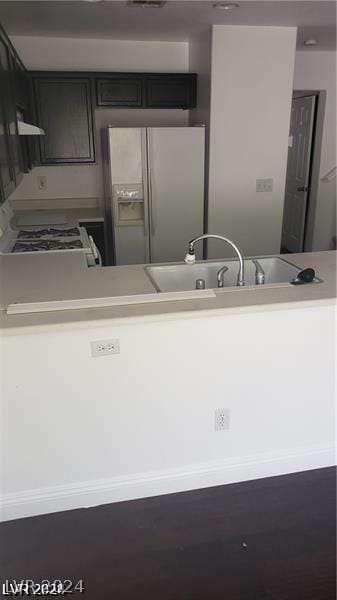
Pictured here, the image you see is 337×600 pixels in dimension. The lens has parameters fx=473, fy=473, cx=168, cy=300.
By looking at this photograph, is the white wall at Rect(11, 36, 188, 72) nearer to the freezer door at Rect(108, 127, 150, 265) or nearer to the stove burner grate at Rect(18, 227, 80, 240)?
the freezer door at Rect(108, 127, 150, 265)

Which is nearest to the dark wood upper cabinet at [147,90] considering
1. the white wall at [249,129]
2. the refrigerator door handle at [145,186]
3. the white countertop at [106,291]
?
the white wall at [249,129]

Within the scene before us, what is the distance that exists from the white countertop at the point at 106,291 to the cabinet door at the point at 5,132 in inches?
15.7

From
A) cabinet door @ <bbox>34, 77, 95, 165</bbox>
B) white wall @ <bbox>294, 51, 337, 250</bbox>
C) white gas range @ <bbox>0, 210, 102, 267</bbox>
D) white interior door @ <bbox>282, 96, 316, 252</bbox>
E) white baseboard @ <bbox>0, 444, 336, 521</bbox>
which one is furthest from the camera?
white interior door @ <bbox>282, 96, 316, 252</bbox>

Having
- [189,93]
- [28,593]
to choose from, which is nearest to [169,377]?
[28,593]

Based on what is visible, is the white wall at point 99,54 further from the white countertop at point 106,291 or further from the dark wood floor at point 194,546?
the dark wood floor at point 194,546

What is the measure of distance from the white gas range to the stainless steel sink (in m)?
0.52

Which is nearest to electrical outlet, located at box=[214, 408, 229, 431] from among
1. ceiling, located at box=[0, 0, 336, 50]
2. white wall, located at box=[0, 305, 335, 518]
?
white wall, located at box=[0, 305, 335, 518]

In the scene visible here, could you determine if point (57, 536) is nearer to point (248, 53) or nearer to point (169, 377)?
point (169, 377)

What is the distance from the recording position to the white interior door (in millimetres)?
5211

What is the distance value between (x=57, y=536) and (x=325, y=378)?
1.35 metres

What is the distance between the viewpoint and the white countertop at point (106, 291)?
71.8 inches

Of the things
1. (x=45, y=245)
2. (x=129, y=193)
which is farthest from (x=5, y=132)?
(x=129, y=193)

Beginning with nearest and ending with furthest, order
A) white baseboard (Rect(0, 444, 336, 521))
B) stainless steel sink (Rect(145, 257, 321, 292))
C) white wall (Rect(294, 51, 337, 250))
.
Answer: white baseboard (Rect(0, 444, 336, 521))
stainless steel sink (Rect(145, 257, 321, 292))
white wall (Rect(294, 51, 337, 250))

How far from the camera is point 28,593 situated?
1.66m
